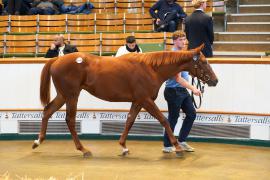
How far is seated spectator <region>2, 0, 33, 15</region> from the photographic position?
17.5 metres

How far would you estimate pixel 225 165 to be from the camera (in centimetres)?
944

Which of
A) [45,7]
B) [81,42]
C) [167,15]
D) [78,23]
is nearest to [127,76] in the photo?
[167,15]

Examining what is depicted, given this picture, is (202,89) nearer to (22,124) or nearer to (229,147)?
(229,147)

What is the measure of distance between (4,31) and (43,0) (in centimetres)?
125

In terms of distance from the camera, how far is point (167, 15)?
15188 millimetres

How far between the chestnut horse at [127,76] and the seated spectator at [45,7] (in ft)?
23.3

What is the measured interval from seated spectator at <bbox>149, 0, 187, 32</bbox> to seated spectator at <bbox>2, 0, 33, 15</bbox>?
3760 millimetres

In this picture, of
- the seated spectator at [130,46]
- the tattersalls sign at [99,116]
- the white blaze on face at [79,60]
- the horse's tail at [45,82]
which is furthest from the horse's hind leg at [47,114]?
the seated spectator at [130,46]

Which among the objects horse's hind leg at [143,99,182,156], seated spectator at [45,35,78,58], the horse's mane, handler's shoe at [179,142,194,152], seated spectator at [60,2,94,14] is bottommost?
handler's shoe at [179,142,194,152]

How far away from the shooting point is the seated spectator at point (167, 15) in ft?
50.0

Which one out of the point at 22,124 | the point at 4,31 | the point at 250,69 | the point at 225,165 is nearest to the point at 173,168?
the point at 225,165

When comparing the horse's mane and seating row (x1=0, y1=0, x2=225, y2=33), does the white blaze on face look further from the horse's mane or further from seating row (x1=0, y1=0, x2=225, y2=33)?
seating row (x1=0, y1=0, x2=225, y2=33)

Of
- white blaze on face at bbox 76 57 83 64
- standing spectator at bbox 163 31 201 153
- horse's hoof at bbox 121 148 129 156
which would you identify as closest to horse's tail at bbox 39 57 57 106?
white blaze on face at bbox 76 57 83 64

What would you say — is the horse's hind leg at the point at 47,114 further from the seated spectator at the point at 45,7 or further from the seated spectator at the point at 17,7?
the seated spectator at the point at 17,7
